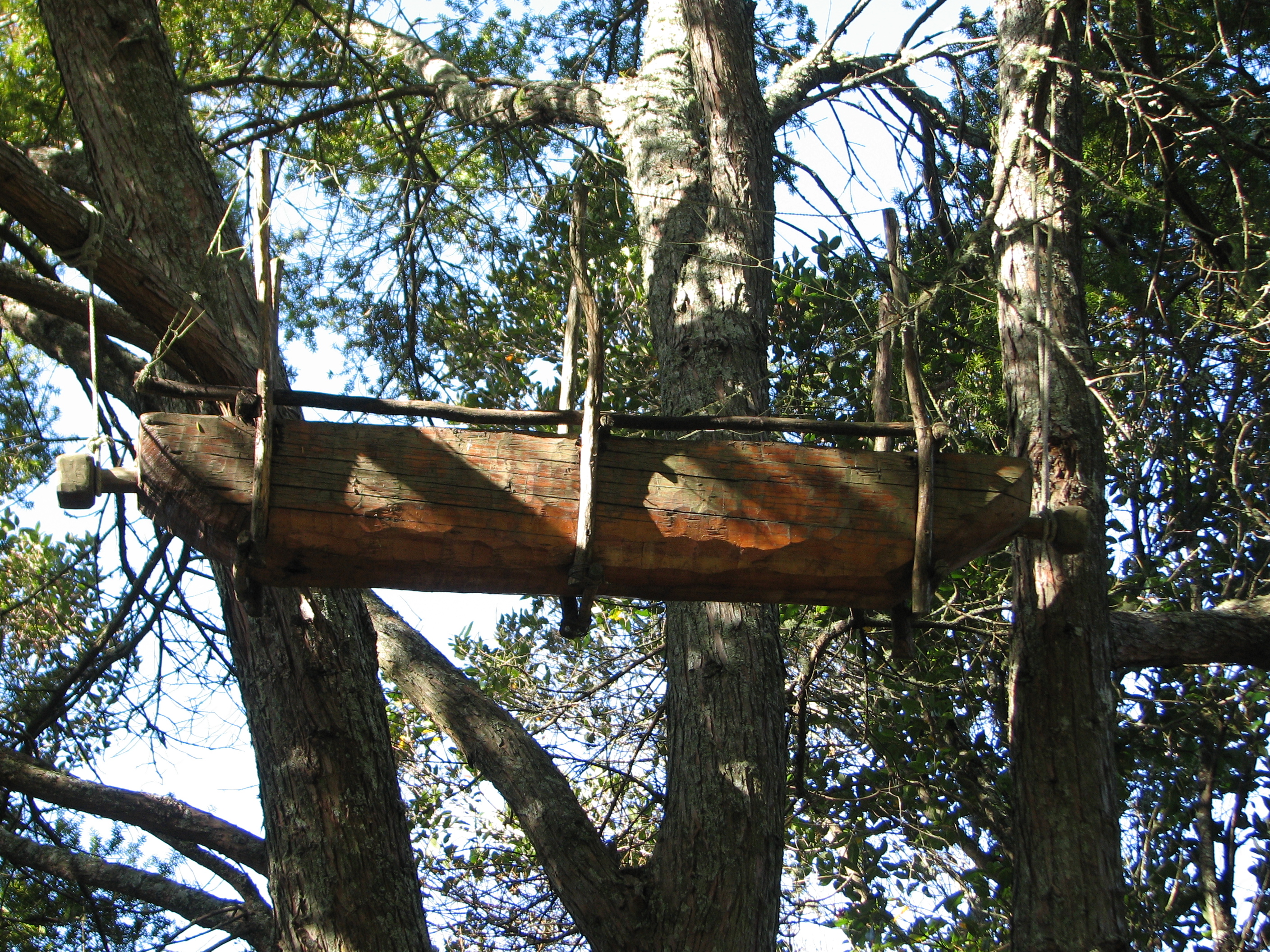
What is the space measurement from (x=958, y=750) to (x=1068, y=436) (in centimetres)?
195

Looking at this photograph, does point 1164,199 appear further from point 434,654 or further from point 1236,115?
point 434,654

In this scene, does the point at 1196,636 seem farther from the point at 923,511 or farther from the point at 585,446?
the point at 585,446

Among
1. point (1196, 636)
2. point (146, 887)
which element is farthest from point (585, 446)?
point (146, 887)

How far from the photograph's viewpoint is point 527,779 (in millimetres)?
2967

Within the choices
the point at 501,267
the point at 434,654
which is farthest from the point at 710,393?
the point at 501,267

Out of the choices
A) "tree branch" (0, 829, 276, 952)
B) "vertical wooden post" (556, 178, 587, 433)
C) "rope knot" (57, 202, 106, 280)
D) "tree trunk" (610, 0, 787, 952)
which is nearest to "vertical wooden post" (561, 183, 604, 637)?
"vertical wooden post" (556, 178, 587, 433)

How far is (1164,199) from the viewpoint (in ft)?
10.5

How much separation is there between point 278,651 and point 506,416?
114 centimetres

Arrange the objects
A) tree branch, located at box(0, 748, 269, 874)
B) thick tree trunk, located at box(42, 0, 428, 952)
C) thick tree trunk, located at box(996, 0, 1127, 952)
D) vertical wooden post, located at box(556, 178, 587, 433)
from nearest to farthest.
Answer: vertical wooden post, located at box(556, 178, 587, 433)
thick tree trunk, located at box(996, 0, 1127, 952)
thick tree trunk, located at box(42, 0, 428, 952)
tree branch, located at box(0, 748, 269, 874)

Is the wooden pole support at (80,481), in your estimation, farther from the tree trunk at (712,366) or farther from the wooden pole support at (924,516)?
the tree trunk at (712,366)

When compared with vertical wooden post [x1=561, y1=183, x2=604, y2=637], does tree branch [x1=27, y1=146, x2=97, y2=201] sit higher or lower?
higher

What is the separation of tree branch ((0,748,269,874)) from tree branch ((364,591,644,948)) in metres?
0.76

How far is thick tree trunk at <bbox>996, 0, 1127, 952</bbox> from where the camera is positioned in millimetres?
2273

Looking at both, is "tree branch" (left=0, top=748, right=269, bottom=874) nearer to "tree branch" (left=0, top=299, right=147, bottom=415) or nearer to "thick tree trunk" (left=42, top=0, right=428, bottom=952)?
"thick tree trunk" (left=42, top=0, right=428, bottom=952)
